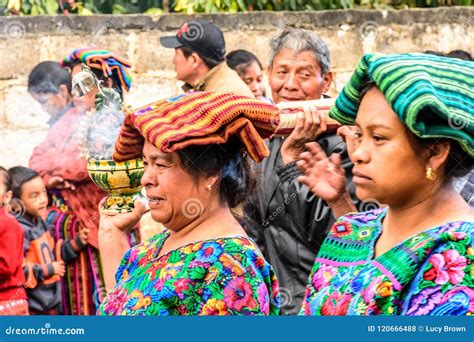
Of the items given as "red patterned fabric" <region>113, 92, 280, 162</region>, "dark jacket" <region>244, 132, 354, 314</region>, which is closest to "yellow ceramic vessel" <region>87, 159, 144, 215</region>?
"dark jacket" <region>244, 132, 354, 314</region>

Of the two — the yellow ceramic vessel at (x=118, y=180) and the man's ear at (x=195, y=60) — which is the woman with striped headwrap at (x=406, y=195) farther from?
the man's ear at (x=195, y=60)

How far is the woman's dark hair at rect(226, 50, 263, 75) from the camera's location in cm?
776

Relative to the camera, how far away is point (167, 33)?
836 cm

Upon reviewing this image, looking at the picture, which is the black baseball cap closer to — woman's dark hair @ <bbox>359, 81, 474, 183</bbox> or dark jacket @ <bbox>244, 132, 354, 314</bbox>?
dark jacket @ <bbox>244, 132, 354, 314</bbox>

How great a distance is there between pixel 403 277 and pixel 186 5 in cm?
523

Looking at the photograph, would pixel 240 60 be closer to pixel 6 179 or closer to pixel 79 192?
pixel 79 192

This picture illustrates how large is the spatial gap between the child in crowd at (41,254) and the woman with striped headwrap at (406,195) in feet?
10.5

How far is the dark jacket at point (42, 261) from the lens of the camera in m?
6.87

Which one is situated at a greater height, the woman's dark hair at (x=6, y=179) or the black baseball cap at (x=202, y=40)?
the black baseball cap at (x=202, y=40)

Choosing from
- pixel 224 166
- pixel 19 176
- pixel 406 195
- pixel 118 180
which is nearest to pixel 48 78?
pixel 19 176

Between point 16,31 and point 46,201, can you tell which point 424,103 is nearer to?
point 46,201

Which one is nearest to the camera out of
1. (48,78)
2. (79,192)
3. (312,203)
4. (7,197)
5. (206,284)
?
(206,284)

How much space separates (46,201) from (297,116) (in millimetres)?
2200

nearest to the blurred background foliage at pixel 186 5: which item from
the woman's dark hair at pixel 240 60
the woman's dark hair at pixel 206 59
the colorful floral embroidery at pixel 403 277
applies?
the woman's dark hair at pixel 240 60
